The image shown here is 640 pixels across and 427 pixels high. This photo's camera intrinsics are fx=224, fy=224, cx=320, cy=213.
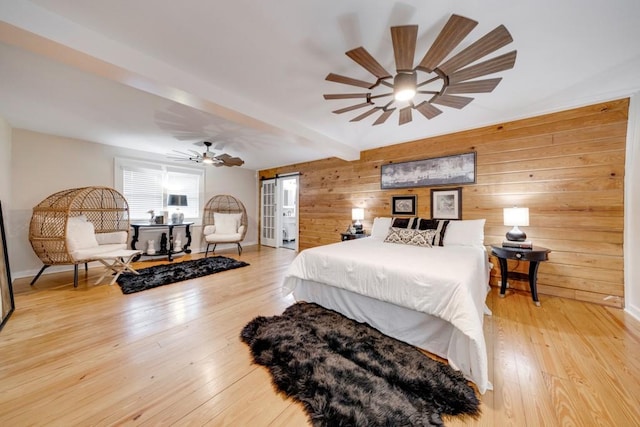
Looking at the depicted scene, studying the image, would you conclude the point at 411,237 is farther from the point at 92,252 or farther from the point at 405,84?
the point at 92,252

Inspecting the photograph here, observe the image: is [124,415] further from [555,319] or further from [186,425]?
[555,319]

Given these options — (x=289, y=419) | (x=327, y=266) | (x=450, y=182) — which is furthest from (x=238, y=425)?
(x=450, y=182)

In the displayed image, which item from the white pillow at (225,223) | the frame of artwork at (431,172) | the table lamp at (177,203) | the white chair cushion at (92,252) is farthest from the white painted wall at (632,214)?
the table lamp at (177,203)

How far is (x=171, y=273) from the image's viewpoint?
3.59 m

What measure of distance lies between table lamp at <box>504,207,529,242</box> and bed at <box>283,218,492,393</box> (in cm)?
35

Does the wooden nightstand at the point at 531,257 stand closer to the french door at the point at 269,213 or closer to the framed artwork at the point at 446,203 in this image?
the framed artwork at the point at 446,203

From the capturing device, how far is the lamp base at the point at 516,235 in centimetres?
Result: 275

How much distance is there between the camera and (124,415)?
3.88 feet

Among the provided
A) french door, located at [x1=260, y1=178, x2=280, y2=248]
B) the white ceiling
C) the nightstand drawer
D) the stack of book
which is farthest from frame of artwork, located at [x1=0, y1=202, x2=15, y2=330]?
the stack of book

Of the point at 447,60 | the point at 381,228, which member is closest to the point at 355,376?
the point at 447,60

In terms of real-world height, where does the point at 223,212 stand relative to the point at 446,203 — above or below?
below

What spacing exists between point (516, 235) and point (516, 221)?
0.23 m

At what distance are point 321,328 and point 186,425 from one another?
3.60 ft

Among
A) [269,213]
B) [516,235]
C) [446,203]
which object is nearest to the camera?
[516,235]
